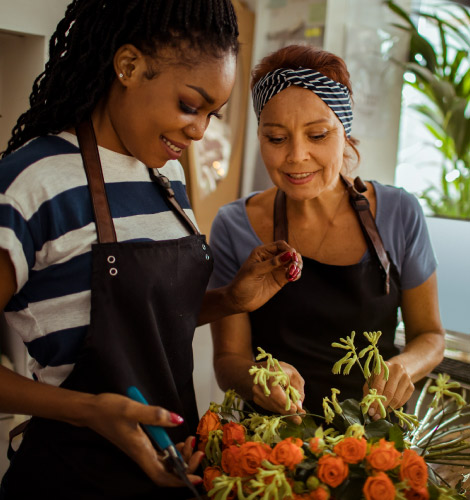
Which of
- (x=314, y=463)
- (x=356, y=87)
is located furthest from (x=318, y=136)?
(x=356, y=87)

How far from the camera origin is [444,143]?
3344 mm

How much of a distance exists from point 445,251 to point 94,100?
1617 mm

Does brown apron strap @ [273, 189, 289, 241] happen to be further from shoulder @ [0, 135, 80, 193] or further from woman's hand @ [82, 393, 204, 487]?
woman's hand @ [82, 393, 204, 487]

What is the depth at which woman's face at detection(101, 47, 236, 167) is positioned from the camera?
1.08 meters

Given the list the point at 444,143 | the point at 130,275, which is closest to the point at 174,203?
the point at 130,275

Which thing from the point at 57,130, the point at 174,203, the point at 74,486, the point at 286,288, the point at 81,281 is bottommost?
the point at 74,486

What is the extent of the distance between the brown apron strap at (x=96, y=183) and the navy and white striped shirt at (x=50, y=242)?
0.01m

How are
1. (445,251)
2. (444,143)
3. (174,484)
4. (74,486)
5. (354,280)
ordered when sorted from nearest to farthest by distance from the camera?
(174,484)
(74,486)
(354,280)
(445,251)
(444,143)

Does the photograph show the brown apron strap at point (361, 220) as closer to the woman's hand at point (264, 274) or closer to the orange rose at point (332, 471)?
the woman's hand at point (264, 274)

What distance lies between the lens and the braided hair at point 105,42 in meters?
1.09

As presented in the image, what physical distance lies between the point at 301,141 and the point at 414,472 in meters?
0.88

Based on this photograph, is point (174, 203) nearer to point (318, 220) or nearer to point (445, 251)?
point (318, 220)

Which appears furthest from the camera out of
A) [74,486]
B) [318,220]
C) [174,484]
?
[318,220]

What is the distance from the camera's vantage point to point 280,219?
5.77ft
